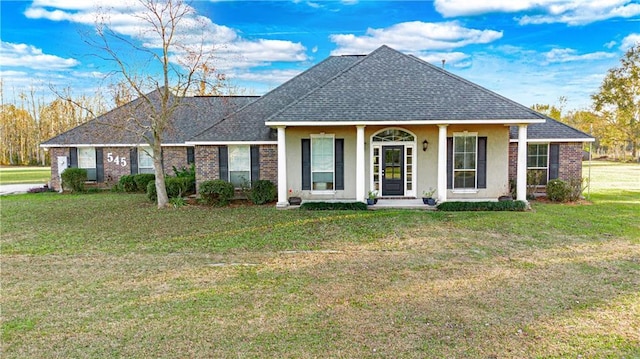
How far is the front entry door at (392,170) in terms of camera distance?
603 inches

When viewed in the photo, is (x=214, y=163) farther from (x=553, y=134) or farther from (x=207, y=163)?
(x=553, y=134)

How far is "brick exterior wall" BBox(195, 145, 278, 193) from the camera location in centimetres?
1673

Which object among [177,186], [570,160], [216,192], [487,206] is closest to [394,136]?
[487,206]

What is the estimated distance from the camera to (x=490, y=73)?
27.5m

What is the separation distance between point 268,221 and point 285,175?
2887mm

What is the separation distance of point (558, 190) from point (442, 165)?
492 cm

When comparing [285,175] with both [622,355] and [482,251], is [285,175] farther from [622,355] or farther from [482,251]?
[622,355]

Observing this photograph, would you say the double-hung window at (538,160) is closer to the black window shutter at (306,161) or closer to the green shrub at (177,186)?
the black window shutter at (306,161)

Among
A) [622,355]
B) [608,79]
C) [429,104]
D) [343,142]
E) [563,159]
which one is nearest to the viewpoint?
[622,355]

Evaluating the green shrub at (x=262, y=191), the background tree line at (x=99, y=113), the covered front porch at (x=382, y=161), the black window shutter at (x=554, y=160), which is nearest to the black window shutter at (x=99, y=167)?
the green shrub at (x=262, y=191)

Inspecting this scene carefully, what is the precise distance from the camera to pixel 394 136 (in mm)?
15273

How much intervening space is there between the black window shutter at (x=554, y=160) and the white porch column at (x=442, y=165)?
589 centimetres

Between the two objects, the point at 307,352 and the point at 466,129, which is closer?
the point at 307,352

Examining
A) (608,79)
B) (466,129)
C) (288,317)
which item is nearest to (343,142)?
(466,129)
